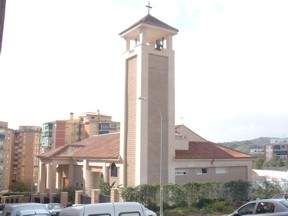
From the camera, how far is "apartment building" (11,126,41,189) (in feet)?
339

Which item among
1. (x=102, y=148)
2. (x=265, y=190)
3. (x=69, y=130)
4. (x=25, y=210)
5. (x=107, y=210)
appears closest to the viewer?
(x=107, y=210)

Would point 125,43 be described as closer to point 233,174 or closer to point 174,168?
point 174,168

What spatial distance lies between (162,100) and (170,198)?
7.90 metres

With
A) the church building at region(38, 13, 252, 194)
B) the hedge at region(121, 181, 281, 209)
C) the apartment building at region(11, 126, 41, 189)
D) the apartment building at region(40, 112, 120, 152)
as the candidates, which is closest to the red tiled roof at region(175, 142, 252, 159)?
the church building at region(38, 13, 252, 194)

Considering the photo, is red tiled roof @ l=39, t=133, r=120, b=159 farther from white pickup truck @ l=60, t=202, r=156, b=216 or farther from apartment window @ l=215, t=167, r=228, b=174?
white pickup truck @ l=60, t=202, r=156, b=216

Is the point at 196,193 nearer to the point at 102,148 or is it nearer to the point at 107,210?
the point at 102,148

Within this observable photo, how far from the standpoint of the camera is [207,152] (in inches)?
1571

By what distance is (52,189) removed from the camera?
4794 cm

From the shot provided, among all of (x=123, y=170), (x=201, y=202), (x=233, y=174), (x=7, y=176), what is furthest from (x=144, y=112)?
(x=7, y=176)

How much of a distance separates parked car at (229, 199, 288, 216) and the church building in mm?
15027

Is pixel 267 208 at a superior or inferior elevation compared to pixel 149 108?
inferior

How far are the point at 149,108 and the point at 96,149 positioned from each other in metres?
11.1

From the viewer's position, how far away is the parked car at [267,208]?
16841 millimetres

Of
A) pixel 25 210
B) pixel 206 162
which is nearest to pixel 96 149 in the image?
pixel 206 162
